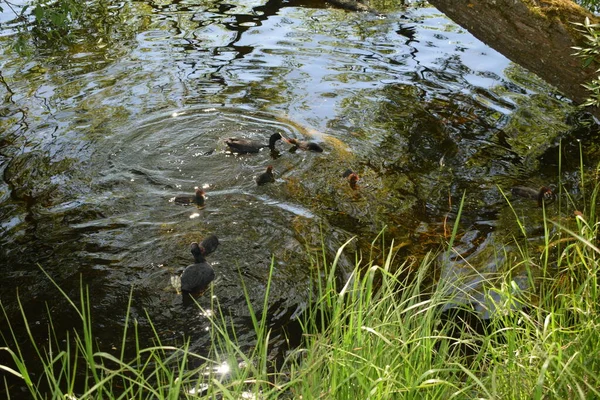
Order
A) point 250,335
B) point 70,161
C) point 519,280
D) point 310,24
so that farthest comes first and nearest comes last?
point 310,24 < point 70,161 < point 519,280 < point 250,335

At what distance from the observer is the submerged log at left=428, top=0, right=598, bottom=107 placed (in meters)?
7.02

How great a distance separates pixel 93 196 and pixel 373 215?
2.73 metres

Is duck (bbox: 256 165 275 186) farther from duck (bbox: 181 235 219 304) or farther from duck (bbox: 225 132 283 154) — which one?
duck (bbox: 181 235 219 304)

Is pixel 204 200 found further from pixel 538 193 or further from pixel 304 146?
pixel 538 193

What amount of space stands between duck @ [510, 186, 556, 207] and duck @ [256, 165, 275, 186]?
241 cm

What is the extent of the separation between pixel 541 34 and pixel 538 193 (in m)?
1.76

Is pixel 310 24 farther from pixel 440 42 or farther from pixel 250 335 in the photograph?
pixel 250 335

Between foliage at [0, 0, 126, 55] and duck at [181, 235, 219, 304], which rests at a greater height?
duck at [181, 235, 219, 304]

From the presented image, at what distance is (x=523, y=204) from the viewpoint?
665cm

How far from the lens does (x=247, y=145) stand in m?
7.68

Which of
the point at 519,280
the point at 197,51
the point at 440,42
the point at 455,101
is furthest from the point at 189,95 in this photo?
the point at 519,280

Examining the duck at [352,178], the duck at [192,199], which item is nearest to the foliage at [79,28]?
the duck at [192,199]

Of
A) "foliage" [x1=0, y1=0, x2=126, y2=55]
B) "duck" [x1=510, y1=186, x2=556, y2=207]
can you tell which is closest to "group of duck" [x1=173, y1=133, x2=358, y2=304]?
"duck" [x1=510, y1=186, x2=556, y2=207]

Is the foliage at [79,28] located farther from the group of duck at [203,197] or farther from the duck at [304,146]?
the duck at [304,146]
